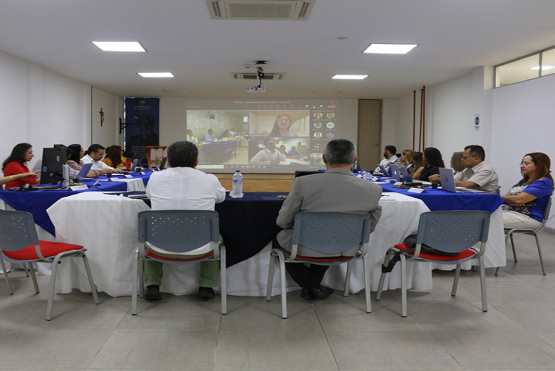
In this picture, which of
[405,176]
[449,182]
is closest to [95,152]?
[405,176]

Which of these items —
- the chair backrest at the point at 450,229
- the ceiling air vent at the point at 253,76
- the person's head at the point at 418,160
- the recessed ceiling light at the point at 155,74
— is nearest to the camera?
the chair backrest at the point at 450,229

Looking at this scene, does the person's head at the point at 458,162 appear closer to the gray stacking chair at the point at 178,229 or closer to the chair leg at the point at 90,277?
the gray stacking chair at the point at 178,229

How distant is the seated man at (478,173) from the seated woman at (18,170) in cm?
439

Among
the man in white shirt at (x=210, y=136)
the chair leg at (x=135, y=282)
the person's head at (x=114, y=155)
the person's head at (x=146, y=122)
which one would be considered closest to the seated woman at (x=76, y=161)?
the person's head at (x=114, y=155)

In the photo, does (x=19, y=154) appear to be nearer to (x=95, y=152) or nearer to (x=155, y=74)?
(x=95, y=152)

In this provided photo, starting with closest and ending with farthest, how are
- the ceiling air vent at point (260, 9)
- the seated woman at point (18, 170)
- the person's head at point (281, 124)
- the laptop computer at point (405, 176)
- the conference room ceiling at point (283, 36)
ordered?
the seated woman at point (18, 170) < the ceiling air vent at point (260, 9) < the conference room ceiling at point (283, 36) < the laptop computer at point (405, 176) < the person's head at point (281, 124)

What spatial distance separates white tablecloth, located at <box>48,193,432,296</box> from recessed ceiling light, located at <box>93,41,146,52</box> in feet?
12.4

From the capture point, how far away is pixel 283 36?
5914 mm

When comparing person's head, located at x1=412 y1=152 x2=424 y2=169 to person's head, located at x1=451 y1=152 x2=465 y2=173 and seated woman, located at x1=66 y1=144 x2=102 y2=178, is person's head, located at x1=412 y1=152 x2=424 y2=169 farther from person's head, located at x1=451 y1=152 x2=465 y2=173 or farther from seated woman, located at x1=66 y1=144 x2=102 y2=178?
seated woman, located at x1=66 y1=144 x2=102 y2=178

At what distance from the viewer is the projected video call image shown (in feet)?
43.8

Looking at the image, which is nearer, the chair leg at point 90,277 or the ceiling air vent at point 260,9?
the chair leg at point 90,277

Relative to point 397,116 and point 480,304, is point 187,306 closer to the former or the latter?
point 480,304

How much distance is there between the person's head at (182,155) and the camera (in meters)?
3.04

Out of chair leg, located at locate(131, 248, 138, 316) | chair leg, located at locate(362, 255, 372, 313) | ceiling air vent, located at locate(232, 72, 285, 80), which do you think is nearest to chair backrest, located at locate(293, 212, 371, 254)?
chair leg, located at locate(362, 255, 372, 313)
